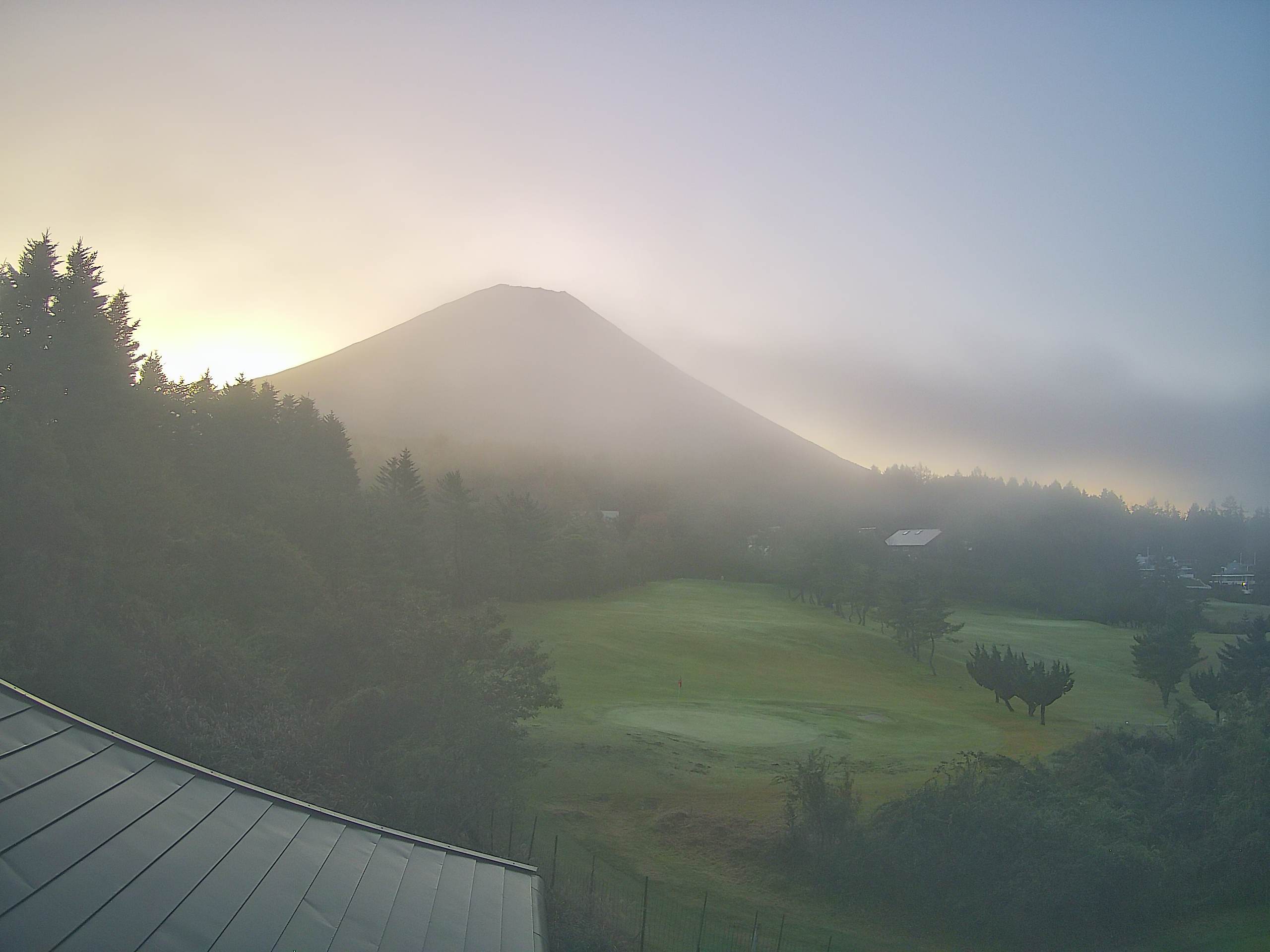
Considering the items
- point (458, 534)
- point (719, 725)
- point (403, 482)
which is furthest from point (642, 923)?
point (403, 482)

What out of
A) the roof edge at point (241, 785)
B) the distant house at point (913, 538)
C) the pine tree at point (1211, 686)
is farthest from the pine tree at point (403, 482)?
the distant house at point (913, 538)

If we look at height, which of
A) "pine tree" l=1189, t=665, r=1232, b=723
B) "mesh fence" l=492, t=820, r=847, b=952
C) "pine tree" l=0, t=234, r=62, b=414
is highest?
"pine tree" l=0, t=234, r=62, b=414

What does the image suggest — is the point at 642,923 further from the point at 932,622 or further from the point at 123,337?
the point at 932,622

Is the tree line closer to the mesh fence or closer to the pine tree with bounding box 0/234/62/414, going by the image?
the pine tree with bounding box 0/234/62/414

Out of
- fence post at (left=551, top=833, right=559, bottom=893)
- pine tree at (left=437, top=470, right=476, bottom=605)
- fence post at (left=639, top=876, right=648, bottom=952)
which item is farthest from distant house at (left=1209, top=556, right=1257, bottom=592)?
fence post at (left=639, top=876, right=648, bottom=952)

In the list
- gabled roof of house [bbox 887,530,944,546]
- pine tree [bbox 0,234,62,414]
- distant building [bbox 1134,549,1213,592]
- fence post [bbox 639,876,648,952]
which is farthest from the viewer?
gabled roof of house [bbox 887,530,944,546]

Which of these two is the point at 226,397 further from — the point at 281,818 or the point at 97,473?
the point at 281,818
